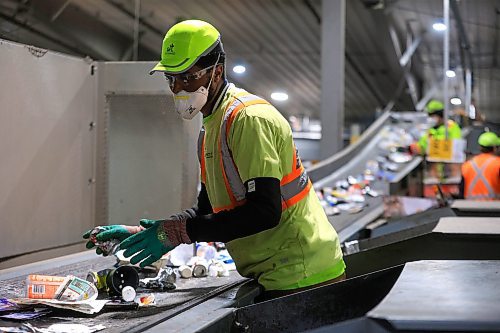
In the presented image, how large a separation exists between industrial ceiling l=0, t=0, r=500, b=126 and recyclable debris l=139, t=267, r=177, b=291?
13.2 feet

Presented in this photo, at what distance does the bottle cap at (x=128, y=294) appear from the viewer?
6.73 ft

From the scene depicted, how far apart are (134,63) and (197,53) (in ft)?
4.83

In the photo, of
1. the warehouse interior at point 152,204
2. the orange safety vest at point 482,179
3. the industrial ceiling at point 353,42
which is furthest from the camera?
the industrial ceiling at point 353,42

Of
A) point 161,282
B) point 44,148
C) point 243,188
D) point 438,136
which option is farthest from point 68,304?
point 438,136

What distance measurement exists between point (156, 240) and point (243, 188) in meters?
0.29

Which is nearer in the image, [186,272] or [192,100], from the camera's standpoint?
[192,100]

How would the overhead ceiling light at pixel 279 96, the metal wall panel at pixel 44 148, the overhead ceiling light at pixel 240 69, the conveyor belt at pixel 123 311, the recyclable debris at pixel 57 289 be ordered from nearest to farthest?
the conveyor belt at pixel 123 311 → the recyclable debris at pixel 57 289 → the metal wall panel at pixel 44 148 → the overhead ceiling light at pixel 240 69 → the overhead ceiling light at pixel 279 96

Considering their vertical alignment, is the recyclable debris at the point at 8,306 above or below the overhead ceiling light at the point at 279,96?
below

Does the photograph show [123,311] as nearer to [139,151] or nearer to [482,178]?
[139,151]

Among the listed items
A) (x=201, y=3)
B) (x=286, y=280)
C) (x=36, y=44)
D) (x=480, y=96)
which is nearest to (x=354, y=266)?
(x=286, y=280)

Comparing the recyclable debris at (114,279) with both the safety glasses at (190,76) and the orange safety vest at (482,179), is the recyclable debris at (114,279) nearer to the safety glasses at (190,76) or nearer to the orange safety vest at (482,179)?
the safety glasses at (190,76)

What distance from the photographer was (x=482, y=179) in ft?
19.3

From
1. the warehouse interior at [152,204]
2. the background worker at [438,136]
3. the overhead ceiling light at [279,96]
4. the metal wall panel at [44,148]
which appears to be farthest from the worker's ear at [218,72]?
the overhead ceiling light at [279,96]

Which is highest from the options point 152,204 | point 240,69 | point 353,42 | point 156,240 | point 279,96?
point 353,42
